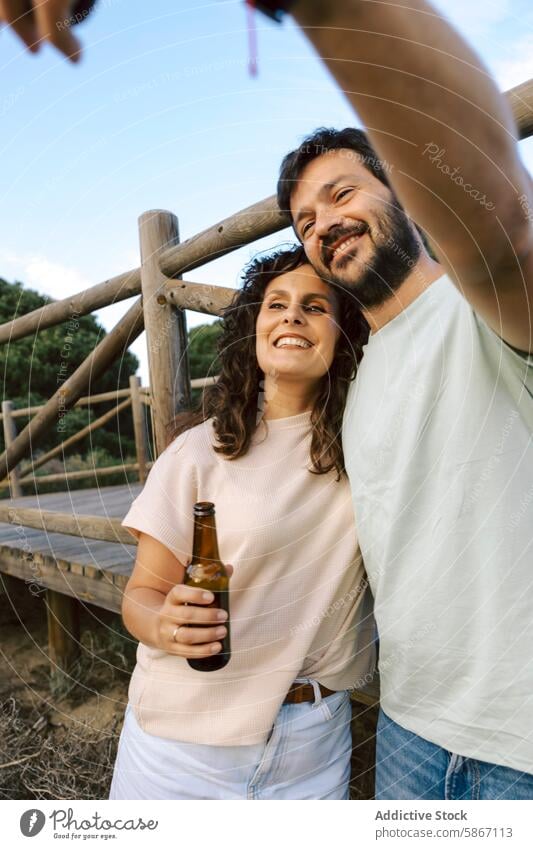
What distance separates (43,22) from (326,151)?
1.35ft

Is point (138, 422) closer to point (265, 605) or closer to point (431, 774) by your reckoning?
point (265, 605)

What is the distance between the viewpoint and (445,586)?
1.67 ft

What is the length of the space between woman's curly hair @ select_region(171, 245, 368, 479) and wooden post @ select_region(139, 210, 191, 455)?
0.22 m

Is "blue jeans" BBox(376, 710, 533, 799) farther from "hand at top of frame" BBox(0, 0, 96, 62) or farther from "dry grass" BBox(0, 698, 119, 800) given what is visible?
"hand at top of frame" BBox(0, 0, 96, 62)

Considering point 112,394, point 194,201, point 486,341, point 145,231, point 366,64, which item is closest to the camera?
point 366,64

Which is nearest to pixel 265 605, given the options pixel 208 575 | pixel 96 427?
pixel 208 575

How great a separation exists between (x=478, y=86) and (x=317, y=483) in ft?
1.30

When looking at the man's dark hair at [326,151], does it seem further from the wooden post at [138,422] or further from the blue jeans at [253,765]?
the wooden post at [138,422]

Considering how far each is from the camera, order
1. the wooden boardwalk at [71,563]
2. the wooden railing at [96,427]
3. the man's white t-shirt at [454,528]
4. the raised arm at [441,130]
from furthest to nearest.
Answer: the wooden railing at [96,427] < the wooden boardwalk at [71,563] < the man's white t-shirt at [454,528] < the raised arm at [441,130]

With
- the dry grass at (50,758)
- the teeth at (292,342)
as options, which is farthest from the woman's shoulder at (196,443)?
the dry grass at (50,758)

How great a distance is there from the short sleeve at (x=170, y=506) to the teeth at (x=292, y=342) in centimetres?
16

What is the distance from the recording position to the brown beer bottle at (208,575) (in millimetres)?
572

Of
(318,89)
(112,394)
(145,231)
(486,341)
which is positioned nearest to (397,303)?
(486,341)

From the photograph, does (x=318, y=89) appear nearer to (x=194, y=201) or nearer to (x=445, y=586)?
(x=194, y=201)
